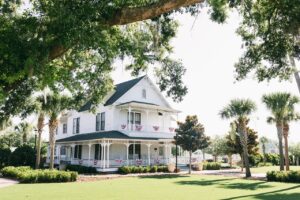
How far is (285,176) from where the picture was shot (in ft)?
75.2

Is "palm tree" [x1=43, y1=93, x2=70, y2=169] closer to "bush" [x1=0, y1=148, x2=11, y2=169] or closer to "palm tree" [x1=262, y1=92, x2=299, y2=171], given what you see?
"bush" [x1=0, y1=148, x2=11, y2=169]

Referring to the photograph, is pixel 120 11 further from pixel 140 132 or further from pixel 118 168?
pixel 140 132

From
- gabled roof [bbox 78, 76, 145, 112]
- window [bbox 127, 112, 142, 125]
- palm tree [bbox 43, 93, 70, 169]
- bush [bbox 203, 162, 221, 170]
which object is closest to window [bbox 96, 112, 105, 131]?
gabled roof [bbox 78, 76, 145, 112]

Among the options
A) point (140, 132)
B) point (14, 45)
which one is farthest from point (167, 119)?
point (14, 45)

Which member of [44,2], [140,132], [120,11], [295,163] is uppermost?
[44,2]

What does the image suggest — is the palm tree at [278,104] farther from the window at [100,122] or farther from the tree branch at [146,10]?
the tree branch at [146,10]

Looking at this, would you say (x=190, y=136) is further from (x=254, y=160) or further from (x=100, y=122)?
(x=254, y=160)

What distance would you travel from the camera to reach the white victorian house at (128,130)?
34219 millimetres

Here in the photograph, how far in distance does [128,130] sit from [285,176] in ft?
56.5

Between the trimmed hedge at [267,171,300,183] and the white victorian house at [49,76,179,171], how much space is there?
44.1 ft

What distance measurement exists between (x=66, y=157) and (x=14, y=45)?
35.5 meters

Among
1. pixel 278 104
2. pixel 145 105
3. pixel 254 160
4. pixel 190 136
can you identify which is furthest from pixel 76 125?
pixel 254 160

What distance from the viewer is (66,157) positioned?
139 ft

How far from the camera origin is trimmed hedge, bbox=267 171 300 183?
22297 millimetres
